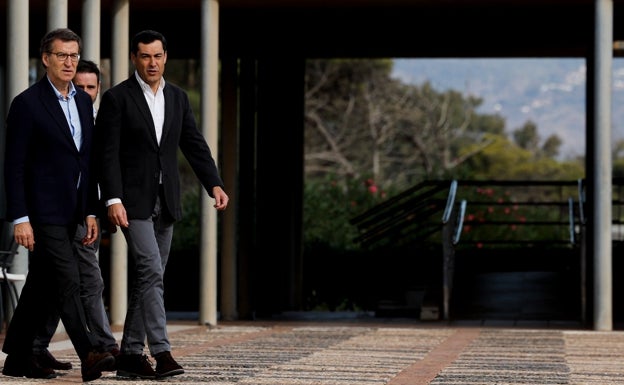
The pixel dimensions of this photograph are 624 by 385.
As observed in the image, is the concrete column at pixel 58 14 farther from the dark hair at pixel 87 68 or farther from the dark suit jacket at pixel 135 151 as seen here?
the dark suit jacket at pixel 135 151

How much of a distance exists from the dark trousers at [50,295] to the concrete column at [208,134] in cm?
514

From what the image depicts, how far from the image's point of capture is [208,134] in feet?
39.8

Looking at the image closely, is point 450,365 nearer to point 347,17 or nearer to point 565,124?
point 347,17

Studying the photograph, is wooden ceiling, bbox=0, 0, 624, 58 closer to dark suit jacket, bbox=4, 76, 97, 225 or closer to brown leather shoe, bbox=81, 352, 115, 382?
dark suit jacket, bbox=4, 76, 97, 225

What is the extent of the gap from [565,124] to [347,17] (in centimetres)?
17750

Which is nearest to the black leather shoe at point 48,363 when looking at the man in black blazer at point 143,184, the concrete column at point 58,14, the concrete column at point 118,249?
the man in black blazer at point 143,184

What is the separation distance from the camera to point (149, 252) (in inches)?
275

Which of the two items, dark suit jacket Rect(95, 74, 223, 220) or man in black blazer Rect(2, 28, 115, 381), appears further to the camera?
dark suit jacket Rect(95, 74, 223, 220)

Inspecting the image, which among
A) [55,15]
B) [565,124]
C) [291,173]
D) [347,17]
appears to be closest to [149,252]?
[55,15]

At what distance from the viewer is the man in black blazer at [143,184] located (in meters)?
6.96

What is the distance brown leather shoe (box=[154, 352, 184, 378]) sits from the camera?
6.94 metres

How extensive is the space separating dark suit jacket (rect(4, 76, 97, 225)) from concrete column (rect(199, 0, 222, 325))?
16.9 feet

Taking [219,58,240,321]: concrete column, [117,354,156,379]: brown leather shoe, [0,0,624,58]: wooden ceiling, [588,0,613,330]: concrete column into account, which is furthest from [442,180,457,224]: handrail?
[117,354,156,379]: brown leather shoe

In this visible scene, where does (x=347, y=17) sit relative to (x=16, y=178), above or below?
above
